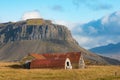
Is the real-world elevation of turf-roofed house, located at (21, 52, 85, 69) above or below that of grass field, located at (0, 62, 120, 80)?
above

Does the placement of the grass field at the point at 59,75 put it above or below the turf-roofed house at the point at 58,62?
below

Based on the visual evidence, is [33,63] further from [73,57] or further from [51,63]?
[73,57]

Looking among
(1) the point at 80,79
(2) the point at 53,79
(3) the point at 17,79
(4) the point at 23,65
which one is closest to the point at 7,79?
(3) the point at 17,79

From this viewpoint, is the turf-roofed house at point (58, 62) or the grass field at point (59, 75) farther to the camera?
the turf-roofed house at point (58, 62)

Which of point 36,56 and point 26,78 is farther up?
point 36,56

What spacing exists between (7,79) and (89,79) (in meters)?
12.0

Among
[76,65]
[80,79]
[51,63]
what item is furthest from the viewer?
[76,65]

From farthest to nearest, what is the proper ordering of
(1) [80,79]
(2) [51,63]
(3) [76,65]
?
(3) [76,65] < (2) [51,63] < (1) [80,79]

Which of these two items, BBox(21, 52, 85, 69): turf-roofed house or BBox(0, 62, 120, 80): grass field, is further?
BBox(21, 52, 85, 69): turf-roofed house

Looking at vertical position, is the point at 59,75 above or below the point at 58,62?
below

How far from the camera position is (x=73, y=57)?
108 m

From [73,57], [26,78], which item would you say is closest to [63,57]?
[73,57]

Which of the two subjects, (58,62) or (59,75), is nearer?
(59,75)

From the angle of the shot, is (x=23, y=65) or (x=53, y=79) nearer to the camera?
(x=53, y=79)
